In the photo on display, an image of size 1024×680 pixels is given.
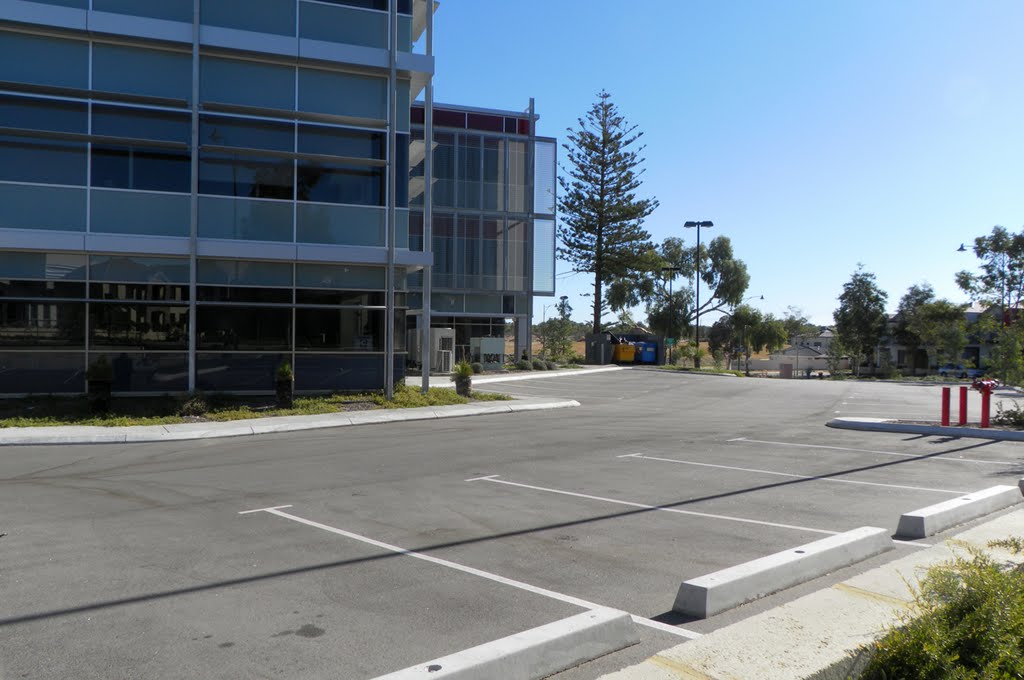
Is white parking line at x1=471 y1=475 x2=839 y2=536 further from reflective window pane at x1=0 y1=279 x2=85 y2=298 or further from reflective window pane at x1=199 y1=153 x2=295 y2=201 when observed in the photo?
reflective window pane at x1=0 y1=279 x2=85 y2=298

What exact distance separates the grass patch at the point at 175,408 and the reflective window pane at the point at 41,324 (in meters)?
1.35

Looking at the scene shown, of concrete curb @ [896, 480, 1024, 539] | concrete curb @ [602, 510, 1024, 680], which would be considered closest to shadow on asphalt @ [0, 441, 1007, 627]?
concrete curb @ [602, 510, 1024, 680]

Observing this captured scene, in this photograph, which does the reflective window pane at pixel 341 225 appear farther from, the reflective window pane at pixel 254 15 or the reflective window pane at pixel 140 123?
the reflective window pane at pixel 254 15

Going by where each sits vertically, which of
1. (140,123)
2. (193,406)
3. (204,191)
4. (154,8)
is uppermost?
(154,8)

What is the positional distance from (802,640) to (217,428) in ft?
48.1

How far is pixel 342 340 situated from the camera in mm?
21984

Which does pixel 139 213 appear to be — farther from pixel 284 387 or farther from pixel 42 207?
pixel 284 387

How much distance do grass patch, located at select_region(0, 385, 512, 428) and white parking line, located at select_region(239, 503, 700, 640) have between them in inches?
409

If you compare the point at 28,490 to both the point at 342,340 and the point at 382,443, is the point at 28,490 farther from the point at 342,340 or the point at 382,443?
the point at 342,340

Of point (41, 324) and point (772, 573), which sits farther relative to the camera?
point (41, 324)

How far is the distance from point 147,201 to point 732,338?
80.1m

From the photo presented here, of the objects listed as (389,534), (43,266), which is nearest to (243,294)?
(43,266)

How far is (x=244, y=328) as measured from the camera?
20859mm

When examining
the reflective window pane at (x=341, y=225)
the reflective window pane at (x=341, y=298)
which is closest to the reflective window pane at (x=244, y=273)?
the reflective window pane at (x=341, y=298)
